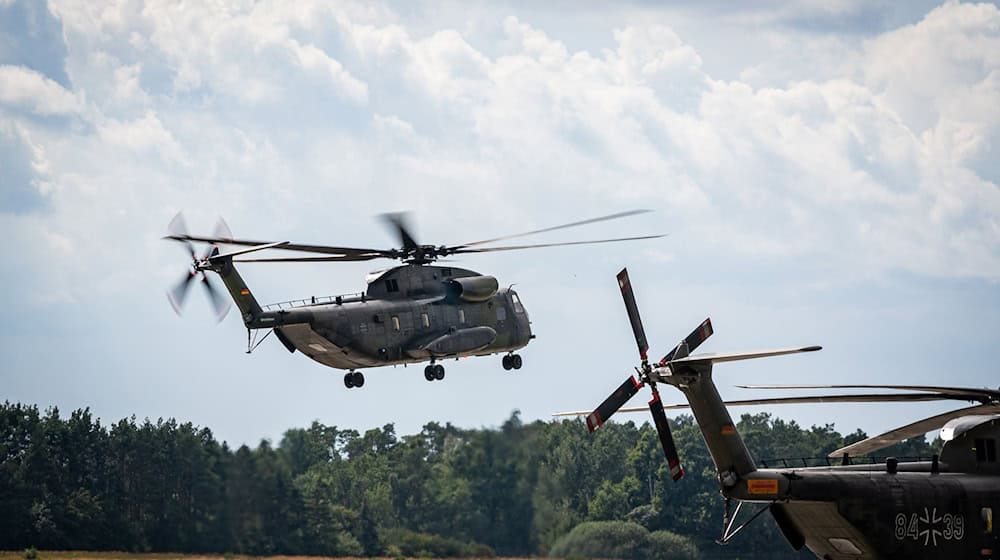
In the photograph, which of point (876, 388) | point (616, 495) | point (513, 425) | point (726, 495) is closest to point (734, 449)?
point (726, 495)

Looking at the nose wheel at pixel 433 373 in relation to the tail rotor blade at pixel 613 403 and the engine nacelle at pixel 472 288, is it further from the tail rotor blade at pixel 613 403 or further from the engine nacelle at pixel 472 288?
the tail rotor blade at pixel 613 403

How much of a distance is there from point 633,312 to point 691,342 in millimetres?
1209

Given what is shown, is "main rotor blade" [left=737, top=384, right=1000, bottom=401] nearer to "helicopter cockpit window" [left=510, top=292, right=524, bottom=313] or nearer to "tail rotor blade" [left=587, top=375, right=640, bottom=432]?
"tail rotor blade" [left=587, top=375, right=640, bottom=432]

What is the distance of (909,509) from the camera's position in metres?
31.5

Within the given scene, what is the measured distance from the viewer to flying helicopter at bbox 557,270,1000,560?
1170 inches

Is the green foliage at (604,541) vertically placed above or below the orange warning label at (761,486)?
above

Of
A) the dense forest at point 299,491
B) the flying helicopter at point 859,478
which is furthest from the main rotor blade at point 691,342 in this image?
the dense forest at point 299,491

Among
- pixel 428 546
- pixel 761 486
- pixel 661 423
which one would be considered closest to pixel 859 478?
pixel 761 486

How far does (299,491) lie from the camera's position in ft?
150

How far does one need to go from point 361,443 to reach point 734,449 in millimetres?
28731

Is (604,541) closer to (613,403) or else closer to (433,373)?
(433,373)

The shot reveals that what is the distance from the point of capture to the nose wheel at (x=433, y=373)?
48.8 m

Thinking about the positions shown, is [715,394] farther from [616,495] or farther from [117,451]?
[616,495]

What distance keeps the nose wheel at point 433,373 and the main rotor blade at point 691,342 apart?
1966 cm
